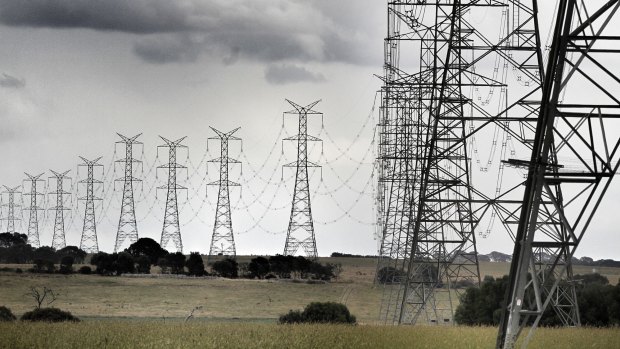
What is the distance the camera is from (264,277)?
17838cm

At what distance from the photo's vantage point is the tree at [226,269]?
174 metres

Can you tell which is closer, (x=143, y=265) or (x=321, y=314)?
(x=321, y=314)

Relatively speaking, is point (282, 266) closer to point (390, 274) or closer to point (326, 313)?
point (390, 274)

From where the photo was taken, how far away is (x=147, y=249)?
Result: 627 ft

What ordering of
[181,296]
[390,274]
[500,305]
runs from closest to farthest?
[500,305]
[181,296]
[390,274]

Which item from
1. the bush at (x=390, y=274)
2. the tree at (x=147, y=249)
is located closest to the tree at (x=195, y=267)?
the tree at (x=147, y=249)

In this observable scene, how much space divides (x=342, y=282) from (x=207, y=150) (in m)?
29.1

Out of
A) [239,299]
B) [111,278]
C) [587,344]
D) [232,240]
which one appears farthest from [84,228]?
[587,344]

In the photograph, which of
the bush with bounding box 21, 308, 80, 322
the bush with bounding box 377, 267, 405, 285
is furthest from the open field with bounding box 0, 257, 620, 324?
the bush with bounding box 21, 308, 80, 322

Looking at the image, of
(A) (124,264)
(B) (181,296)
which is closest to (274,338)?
(B) (181,296)

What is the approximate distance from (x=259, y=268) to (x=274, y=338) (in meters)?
139

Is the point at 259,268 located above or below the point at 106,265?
above

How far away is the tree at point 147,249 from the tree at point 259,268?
18.2 m

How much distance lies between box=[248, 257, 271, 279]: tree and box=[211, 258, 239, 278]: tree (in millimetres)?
3488
